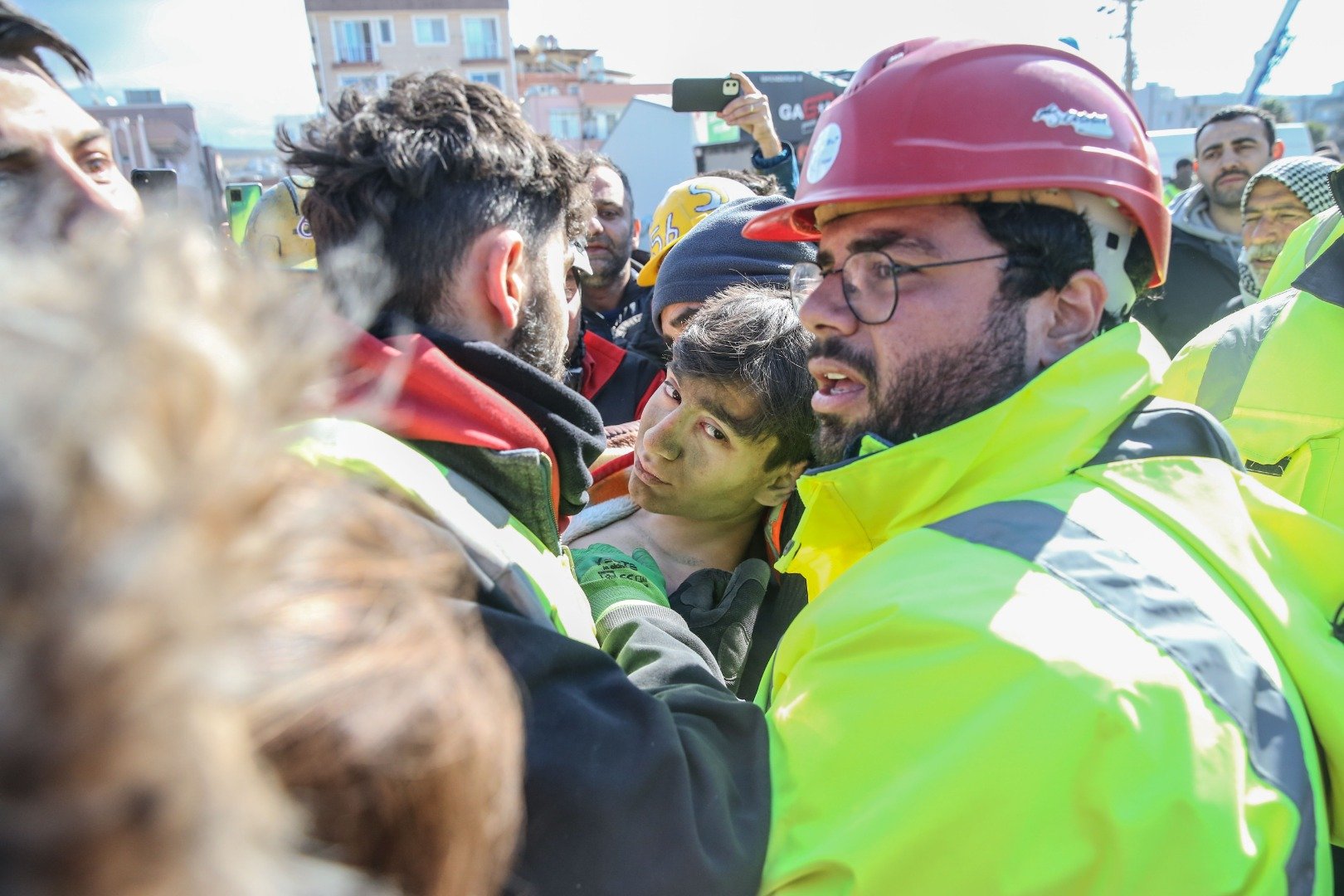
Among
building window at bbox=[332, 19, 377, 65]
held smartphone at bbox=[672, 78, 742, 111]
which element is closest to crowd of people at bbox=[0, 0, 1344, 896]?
held smartphone at bbox=[672, 78, 742, 111]

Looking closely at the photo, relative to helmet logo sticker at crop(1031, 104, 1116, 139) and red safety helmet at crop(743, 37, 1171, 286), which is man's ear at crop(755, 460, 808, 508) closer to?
red safety helmet at crop(743, 37, 1171, 286)

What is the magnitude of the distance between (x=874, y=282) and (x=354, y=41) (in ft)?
182

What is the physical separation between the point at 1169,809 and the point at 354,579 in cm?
106

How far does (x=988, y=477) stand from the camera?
1.65m

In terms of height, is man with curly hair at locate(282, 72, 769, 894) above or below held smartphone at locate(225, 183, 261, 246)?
above

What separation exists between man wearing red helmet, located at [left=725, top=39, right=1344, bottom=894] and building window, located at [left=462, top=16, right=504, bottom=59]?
184 feet

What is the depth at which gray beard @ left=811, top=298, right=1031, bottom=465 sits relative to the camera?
1.87 m

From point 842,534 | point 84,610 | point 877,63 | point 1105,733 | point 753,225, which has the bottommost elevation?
point 842,534

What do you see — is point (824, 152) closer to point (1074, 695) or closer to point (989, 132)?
point (989, 132)

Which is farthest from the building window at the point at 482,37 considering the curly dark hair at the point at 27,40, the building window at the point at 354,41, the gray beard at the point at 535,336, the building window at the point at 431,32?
the gray beard at the point at 535,336

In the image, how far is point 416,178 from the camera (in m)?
1.64

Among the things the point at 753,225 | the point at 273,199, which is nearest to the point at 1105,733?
the point at 753,225

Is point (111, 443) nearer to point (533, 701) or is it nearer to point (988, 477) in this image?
point (533, 701)

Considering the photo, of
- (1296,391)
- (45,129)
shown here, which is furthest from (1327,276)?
(45,129)
